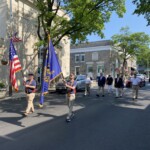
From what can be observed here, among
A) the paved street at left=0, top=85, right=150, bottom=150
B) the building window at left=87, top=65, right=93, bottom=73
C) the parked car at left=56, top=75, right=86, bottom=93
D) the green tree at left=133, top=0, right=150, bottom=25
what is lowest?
the paved street at left=0, top=85, right=150, bottom=150

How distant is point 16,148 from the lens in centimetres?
644

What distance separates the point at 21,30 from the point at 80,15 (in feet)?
23.3

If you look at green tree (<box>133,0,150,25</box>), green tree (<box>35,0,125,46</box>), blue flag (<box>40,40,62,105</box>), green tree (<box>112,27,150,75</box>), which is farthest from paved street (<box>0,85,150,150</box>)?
green tree (<box>112,27,150,75</box>)

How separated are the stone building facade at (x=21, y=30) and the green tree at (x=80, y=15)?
108 inches

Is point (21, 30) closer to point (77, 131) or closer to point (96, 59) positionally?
point (77, 131)

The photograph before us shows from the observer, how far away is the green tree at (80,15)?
65.5ft

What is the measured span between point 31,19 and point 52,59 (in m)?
17.1

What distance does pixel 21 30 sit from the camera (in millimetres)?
24453

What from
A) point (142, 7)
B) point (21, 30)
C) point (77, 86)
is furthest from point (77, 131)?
point (21, 30)

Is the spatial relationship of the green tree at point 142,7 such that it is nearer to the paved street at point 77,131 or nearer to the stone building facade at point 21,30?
the paved street at point 77,131

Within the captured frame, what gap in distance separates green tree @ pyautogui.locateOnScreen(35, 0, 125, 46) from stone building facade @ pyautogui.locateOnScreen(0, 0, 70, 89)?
2740 millimetres

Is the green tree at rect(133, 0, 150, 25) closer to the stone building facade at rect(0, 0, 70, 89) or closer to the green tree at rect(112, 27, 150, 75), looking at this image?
the stone building facade at rect(0, 0, 70, 89)

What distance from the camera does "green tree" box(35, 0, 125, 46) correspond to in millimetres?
19953

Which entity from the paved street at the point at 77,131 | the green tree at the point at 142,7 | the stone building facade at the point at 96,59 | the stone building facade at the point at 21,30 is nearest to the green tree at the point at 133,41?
the stone building facade at the point at 96,59
